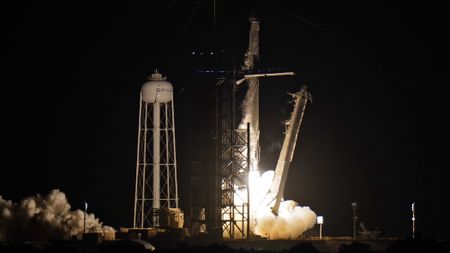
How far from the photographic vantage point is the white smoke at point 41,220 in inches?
3120

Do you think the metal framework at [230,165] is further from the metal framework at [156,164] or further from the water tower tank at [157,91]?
the water tower tank at [157,91]

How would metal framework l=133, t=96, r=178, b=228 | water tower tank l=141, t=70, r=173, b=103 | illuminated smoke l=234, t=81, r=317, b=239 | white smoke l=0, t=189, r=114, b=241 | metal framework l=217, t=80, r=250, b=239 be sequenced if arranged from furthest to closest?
1. illuminated smoke l=234, t=81, r=317, b=239
2. metal framework l=133, t=96, r=178, b=228
3. white smoke l=0, t=189, r=114, b=241
4. water tower tank l=141, t=70, r=173, b=103
5. metal framework l=217, t=80, r=250, b=239

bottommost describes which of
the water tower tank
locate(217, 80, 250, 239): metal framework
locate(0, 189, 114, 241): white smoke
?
locate(0, 189, 114, 241): white smoke

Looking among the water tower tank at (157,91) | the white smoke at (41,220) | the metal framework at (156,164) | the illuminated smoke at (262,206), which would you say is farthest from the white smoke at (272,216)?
the white smoke at (41,220)

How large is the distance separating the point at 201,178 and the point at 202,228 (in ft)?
11.8

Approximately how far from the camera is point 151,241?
2921 inches

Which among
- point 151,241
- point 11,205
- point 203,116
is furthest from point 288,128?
point 11,205

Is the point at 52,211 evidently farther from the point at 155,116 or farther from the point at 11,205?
the point at 155,116

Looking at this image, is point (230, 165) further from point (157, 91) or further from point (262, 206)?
point (157, 91)

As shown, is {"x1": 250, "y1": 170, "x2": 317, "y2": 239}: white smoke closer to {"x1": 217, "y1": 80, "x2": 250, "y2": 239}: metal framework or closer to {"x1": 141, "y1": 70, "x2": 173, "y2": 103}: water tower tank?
{"x1": 217, "y1": 80, "x2": 250, "y2": 239}: metal framework

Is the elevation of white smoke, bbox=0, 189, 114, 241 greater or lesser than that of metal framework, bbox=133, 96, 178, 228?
lesser

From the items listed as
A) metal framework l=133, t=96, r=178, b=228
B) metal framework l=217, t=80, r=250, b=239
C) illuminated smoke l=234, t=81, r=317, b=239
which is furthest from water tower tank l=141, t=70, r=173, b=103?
illuminated smoke l=234, t=81, r=317, b=239

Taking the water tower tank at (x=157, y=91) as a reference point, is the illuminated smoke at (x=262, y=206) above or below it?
below

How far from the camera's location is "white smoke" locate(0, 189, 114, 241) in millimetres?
79250
